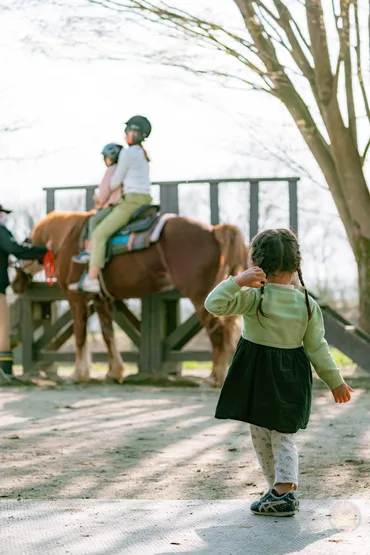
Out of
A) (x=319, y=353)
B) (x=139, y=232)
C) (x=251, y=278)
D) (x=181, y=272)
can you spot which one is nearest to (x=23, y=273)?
(x=139, y=232)

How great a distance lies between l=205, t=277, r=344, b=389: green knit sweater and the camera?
14.6 ft

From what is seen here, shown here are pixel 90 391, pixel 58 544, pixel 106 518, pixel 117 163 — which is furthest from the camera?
pixel 117 163

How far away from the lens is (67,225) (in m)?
12.7

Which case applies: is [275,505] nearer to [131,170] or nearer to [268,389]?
[268,389]

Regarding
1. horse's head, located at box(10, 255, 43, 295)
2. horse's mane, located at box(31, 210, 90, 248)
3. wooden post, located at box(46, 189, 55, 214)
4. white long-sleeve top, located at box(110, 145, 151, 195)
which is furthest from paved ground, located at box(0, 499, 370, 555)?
wooden post, located at box(46, 189, 55, 214)

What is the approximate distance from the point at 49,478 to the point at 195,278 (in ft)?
20.4

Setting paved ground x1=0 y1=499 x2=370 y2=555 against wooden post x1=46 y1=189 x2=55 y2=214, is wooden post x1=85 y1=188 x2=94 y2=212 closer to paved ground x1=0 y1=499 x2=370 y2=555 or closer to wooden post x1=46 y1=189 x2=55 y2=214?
wooden post x1=46 y1=189 x2=55 y2=214

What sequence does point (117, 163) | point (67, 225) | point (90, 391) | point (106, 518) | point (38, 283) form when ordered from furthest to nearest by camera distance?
1. point (38, 283)
2. point (67, 225)
3. point (117, 163)
4. point (90, 391)
5. point (106, 518)

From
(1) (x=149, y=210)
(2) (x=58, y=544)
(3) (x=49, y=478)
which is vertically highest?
(1) (x=149, y=210)

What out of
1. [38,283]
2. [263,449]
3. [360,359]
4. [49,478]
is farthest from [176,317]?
[263,449]

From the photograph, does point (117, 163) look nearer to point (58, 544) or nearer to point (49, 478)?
point (49, 478)

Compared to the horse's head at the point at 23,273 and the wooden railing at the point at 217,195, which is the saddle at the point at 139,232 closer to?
the wooden railing at the point at 217,195

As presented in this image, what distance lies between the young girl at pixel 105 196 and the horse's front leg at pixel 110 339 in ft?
2.08

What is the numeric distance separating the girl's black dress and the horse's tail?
276 inches
